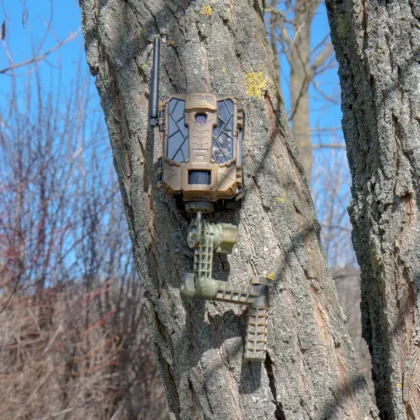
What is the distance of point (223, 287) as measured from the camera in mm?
1370

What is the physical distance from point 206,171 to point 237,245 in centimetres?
20

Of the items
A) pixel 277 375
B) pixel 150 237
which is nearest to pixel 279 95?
pixel 150 237

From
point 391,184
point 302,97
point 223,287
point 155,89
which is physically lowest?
point 223,287

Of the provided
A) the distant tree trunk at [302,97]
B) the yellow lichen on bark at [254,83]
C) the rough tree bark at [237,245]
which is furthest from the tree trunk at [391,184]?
the distant tree trunk at [302,97]

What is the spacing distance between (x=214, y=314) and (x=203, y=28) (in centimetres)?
70

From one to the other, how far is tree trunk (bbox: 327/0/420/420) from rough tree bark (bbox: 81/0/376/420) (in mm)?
140

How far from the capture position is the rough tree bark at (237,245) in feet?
4.61

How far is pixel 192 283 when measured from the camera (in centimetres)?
136

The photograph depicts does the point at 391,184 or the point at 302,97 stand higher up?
the point at 302,97

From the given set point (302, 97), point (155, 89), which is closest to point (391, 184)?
point (155, 89)

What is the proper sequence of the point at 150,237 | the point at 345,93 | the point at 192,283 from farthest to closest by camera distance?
1. the point at 345,93
2. the point at 150,237
3. the point at 192,283

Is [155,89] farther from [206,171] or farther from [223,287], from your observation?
[223,287]

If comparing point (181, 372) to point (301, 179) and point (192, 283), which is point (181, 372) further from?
point (301, 179)

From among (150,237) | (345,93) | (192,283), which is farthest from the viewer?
(345,93)
